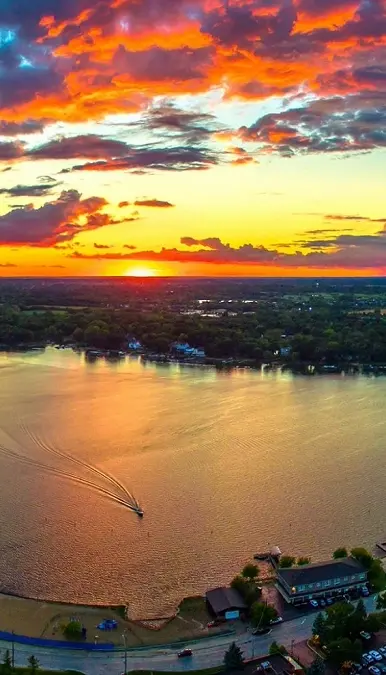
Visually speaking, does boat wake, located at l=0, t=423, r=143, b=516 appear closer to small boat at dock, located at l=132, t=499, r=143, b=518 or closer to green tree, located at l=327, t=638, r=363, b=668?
small boat at dock, located at l=132, t=499, r=143, b=518

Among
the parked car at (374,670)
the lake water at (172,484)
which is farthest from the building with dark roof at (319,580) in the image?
the parked car at (374,670)

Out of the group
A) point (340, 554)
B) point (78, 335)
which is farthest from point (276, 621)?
point (78, 335)

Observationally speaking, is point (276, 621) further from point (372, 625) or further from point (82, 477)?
point (82, 477)

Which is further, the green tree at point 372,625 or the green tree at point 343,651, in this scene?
the green tree at point 372,625

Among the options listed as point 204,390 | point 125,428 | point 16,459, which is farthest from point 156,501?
point 204,390

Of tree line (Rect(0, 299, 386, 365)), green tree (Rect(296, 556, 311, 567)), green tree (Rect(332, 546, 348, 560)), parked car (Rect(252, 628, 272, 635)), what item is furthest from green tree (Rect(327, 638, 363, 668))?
tree line (Rect(0, 299, 386, 365))

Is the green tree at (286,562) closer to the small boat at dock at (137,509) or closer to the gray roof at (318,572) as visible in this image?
the gray roof at (318,572)

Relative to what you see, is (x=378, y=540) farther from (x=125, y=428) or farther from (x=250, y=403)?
(x=250, y=403)
